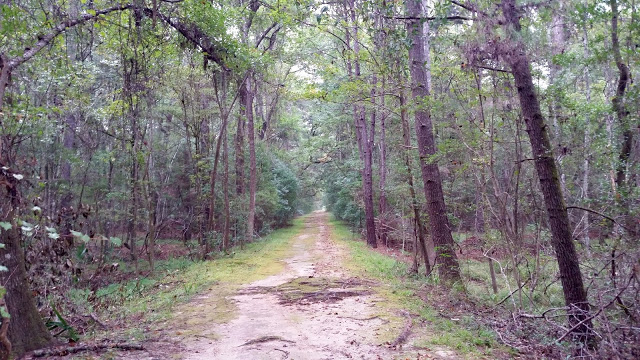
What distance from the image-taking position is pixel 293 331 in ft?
Answer: 19.1

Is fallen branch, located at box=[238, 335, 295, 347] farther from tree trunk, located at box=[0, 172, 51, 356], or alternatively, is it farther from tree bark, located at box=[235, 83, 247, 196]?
tree bark, located at box=[235, 83, 247, 196]

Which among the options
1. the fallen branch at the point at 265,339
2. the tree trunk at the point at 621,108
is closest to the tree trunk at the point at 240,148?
the fallen branch at the point at 265,339

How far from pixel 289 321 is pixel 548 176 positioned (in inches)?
166

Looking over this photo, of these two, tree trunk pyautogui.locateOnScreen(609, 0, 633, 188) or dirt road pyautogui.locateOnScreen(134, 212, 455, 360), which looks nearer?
dirt road pyautogui.locateOnScreen(134, 212, 455, 360)

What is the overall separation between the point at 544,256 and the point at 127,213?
12.5m

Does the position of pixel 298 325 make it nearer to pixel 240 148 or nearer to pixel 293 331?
pixel 293 331

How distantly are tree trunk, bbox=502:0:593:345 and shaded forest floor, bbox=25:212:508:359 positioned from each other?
4.36ft

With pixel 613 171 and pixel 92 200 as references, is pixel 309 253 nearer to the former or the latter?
pixel 92 200

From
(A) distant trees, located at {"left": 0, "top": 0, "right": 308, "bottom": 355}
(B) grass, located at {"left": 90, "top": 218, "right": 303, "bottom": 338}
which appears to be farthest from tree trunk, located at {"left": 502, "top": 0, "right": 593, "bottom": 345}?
(A) distant trees, located at {"left": 0, "top": 0, "right": 308, "bottom": 355}

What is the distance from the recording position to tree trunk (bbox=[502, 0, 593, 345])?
5.45 meters

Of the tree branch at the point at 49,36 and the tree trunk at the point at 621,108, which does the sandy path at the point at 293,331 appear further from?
the tree trunk at the point at 621,108

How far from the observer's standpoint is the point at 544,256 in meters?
7.79

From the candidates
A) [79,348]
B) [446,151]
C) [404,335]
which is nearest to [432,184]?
[446,151]

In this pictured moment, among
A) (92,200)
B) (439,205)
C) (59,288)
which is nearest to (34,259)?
(59,288)
